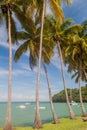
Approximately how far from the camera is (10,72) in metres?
23.4

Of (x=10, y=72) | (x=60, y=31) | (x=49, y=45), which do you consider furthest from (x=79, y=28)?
(x=10, y=72)

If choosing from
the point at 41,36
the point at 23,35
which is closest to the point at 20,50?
the point at 23,35

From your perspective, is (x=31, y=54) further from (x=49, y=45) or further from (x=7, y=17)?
(x=7, y=17)

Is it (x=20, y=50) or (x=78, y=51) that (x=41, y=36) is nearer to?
(x=20, y=50)

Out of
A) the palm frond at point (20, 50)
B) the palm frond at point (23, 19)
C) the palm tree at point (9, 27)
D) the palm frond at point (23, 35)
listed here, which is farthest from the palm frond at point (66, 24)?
the palm tree at point (9, 27)

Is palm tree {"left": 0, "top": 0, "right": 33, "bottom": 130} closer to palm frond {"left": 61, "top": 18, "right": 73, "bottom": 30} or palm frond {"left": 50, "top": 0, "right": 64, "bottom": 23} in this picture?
palm frond {"left": 50, "top": 0, "right": 64, "bottom": 23}

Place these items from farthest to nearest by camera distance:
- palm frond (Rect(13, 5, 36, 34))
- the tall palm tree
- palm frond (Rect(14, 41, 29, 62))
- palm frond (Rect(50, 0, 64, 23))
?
palm frond (Rect(14, 41, 29, 62)), the tall palm tree, palm frond (Rect(50, 0, 64, 23)), palm frond (Rect(13, 5, 36, 34))

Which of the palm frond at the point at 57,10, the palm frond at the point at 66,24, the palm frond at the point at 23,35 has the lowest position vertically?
the palm frond at the point at 23,35

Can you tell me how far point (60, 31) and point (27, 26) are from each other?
8.19m

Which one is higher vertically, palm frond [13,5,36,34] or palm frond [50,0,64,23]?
palm frond [50,0,64,23]

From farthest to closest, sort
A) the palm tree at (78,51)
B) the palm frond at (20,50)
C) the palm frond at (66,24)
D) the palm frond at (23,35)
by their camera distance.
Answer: the palm tree at (78,51) → the palm frond at (66,24) → the palm frond at (20,50) → the palm frond at (23,35)

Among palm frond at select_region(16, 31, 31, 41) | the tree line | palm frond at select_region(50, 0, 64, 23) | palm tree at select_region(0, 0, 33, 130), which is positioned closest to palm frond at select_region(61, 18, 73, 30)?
the tree line

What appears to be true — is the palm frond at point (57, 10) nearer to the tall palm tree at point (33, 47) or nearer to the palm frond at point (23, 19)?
the palm frond at point (23, 19)

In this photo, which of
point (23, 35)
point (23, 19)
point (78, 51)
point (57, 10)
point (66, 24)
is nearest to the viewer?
point (23, 19)
